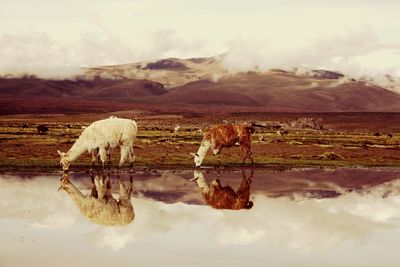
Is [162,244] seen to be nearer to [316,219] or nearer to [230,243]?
[230,243]

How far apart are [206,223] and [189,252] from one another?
13.9 feet

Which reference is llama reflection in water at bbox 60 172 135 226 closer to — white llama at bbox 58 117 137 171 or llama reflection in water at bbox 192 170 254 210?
white llama at bbox 58 117 137 171

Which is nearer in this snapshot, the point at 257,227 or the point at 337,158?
the point at 257,227

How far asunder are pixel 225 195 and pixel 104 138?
7637mm

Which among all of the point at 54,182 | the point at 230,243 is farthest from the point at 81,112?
the point at 230,243

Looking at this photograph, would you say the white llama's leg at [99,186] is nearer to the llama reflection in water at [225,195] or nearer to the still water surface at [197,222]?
the still water surface at [197,222]

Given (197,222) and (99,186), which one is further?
(99,186)

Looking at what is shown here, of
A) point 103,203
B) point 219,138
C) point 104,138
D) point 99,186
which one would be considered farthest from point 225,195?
point 219,138

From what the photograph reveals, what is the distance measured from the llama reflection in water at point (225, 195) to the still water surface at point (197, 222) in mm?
44

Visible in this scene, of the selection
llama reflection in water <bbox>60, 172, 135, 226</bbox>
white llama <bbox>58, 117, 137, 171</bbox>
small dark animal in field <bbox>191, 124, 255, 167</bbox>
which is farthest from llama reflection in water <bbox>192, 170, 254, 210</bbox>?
small dark animal in field <bbox>191, 124, 255, 167</bbox>

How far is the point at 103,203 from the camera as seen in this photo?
25.0 m

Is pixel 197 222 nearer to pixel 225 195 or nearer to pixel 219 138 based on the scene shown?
pixel 225 195

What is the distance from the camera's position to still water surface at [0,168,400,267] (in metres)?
17.7

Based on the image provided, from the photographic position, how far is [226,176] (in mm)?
35000
